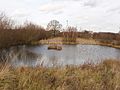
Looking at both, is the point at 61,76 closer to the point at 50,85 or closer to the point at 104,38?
the point at 50,85

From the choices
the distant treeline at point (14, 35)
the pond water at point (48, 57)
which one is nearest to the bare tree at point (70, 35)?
the distant treeline at point (14, 35)

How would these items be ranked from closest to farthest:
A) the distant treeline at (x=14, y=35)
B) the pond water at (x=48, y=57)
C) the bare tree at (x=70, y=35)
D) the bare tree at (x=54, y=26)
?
1. the pond water at (x=48, y=57)
2. the distant treeline at (x=14, y=35)
3. the bare tree at (x=70, y=35)
4. the bare tree at (x=54, y=26)

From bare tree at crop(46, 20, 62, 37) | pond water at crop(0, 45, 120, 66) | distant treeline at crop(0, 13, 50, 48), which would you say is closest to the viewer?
pond water at crop(0, 45, 120, 66)

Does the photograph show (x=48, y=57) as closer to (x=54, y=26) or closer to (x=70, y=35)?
(x=70, y=35)

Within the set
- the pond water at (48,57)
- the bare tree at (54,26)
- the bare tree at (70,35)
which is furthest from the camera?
the bare tree at (54,26)

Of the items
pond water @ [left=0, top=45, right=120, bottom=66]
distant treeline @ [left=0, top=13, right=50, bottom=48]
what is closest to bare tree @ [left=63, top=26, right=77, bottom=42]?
distant treeline @ [left=0, top=13, right=50, bottom=48]

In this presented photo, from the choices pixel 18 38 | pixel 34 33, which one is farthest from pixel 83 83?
pixel 34 33

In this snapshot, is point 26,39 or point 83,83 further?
point 26,39

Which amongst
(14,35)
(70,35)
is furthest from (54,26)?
(14,35)

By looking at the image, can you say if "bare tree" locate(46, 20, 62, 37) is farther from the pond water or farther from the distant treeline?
the pond water

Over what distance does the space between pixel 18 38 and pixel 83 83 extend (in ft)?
133

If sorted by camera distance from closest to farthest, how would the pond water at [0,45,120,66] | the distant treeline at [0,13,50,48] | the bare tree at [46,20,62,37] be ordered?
the pond water at [0,45,120,66], the distant treeline at [0,13,50,48], the bare tree at [46,20,62,37]

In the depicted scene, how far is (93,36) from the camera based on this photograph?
228 feet

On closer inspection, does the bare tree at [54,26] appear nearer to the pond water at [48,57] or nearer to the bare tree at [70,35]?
the bare tree at [70,35]
